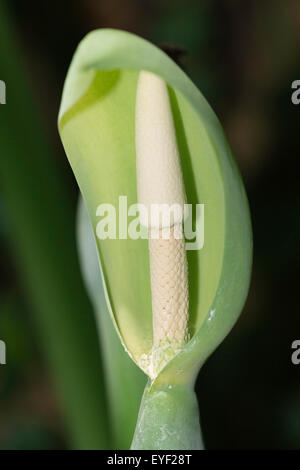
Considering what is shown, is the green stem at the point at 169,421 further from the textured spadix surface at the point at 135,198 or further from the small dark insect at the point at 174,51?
the small dark insect at the point at 174,51

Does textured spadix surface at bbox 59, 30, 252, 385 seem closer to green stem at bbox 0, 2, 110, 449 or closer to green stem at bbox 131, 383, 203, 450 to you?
green stem at bbox 131, 383, 203, 450

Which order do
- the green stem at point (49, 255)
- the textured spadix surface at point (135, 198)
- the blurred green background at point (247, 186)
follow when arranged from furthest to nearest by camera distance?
the blurred green background at point (247, 186) < the green stem at point (49, 255) < the textured spadix surface at point (135, 198)

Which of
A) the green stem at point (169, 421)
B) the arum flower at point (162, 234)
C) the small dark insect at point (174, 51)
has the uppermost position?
the small dark insect at point (174, 51)

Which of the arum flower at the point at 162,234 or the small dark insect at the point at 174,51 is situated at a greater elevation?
the small dark insect at the point at 174,51

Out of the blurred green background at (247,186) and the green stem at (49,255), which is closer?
the green stem at (49,255)

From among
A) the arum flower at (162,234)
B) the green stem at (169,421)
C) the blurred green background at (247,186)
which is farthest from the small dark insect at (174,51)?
the blurred green background at (247,186)

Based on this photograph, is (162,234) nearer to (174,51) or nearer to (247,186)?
(174,51)

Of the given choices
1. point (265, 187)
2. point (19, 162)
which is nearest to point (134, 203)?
point (19, 162)

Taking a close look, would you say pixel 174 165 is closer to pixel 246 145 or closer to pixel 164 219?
pixel 164 219
